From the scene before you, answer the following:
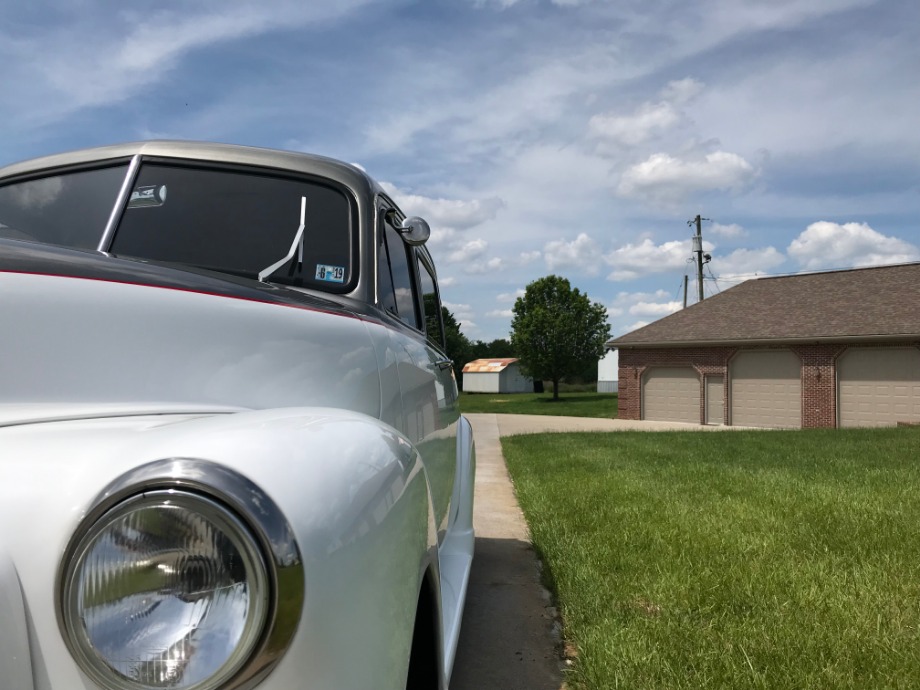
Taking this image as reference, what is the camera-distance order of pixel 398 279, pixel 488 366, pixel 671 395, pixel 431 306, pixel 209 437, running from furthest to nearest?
pixel 488 366
pixel 671 395
pixel 431 306
pixel 398 279
pixel 209 437

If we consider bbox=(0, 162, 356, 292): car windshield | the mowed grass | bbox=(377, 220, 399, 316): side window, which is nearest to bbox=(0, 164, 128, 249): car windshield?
bbox=(0, 162, 356, 292): car windshield

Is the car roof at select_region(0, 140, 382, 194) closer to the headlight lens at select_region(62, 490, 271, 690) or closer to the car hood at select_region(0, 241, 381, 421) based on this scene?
the car hood at select_region(0, 241, 381, 421)

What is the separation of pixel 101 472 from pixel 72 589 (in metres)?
0.19

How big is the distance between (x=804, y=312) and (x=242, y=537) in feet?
83.4

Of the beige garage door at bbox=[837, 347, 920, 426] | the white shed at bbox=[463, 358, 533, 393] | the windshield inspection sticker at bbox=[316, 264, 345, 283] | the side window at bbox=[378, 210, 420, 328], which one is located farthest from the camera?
the white shed at bbox=[463, 358, 533, 393]

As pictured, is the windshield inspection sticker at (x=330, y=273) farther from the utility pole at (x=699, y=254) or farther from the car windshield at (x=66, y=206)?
the utility pole at (x=699, y=254)

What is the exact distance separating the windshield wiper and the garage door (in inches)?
925

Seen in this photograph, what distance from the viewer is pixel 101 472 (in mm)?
1207

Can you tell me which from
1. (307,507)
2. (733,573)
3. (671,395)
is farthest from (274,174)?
(671,395)

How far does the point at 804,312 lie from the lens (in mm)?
23797

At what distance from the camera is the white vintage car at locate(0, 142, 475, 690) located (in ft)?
3.61

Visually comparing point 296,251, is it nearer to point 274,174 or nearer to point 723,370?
point 274,174

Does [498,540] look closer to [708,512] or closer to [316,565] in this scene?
[708,512]

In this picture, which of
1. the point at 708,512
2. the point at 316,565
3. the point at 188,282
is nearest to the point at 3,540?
the point at 316,565
